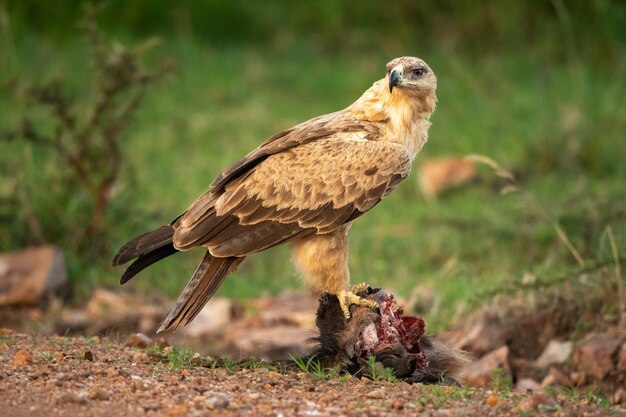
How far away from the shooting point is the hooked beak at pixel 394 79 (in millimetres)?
5973

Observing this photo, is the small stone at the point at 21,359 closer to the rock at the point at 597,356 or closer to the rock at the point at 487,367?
the rock at the point at 487,367

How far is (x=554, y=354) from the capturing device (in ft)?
22.5

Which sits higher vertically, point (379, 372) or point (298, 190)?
point (298, 190)

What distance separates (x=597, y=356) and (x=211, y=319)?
9.76 ft

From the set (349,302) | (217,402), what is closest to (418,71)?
(349,302)

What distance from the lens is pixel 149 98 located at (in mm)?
12742

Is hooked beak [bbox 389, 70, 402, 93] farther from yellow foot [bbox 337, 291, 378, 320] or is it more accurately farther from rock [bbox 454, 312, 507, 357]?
rock [bbox 454, 312, 507, 357]

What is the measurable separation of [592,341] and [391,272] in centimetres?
256

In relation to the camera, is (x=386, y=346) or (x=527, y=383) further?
A: (x=527, y=383)

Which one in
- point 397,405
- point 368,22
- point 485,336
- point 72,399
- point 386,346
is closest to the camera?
point 72,399

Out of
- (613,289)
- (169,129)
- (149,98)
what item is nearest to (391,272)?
(613,289)

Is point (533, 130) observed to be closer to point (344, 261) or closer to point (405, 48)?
point (405, 48)

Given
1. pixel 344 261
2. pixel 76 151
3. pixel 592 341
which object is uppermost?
pixel 76 151

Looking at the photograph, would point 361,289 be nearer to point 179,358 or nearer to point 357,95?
point 179,358
